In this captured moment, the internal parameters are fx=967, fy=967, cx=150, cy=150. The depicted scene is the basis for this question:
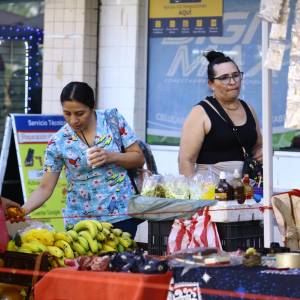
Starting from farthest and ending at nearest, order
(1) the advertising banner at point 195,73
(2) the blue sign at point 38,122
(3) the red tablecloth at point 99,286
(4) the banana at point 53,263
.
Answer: (1) the advertising banner at point 195,73, (2) the blue sign at point 38,122, (4) the banana at point 53,263, (3) the red tablecloth at point 99,286

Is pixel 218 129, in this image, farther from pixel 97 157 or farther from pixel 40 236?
pixel 40 236

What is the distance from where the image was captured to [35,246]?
5953mm

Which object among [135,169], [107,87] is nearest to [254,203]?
[135,169]

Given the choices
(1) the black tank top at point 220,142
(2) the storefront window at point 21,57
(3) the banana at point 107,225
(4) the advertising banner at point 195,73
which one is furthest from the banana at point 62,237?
(2) the storefront window at point 21,57

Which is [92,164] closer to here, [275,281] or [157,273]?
[157,273]

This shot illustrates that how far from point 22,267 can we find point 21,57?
7493 mm

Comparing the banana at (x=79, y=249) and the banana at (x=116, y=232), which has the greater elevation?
the banana at (x=116, y=232)

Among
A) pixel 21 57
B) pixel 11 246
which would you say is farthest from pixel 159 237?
pixel 21 57

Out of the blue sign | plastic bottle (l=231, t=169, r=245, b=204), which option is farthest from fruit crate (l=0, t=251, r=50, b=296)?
the blue sign

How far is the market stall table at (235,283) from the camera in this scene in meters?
4.91

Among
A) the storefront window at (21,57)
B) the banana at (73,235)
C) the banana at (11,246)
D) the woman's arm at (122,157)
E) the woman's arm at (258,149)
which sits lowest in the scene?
the banana at (11,246)

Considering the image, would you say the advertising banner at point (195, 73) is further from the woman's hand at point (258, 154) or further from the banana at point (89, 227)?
the banana at point (89, 227)

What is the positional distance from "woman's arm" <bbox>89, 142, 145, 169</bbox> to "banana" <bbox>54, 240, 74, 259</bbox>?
90 cm

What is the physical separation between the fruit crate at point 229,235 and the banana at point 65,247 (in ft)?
2.38
